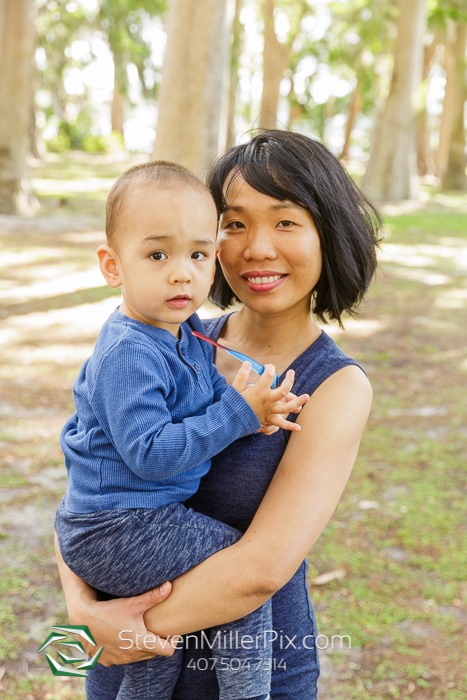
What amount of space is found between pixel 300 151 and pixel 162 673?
54.2 inches

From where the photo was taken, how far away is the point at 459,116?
21031 millimetres

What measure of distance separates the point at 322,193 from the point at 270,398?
597 millimetres

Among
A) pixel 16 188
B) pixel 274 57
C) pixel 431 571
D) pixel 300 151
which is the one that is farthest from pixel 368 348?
pixel 274 57

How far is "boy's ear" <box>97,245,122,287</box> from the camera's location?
1.71m

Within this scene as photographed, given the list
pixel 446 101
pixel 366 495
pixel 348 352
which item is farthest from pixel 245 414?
pixel 446 101

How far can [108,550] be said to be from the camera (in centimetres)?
153

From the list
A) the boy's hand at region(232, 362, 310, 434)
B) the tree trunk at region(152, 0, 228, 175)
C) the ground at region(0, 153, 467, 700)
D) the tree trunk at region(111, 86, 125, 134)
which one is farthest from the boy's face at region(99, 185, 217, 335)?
the tree trunk at region(111, 86, 125, 134)

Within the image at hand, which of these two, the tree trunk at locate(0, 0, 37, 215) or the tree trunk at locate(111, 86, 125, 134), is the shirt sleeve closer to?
the tree trunk at locate(0, 0, 37, 215)

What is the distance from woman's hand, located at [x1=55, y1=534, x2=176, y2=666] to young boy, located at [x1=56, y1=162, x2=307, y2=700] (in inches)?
1.2

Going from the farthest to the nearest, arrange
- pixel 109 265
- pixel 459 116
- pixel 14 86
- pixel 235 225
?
pixel 459 116, pixel 14 86, pixel 235 225, pixel 109 265

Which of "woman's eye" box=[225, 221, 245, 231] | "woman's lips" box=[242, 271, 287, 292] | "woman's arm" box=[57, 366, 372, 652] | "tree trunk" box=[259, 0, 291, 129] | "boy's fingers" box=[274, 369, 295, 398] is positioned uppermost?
"tree trunk" box=[259, 0, 291, 129]

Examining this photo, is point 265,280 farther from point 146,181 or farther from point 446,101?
point 446,101

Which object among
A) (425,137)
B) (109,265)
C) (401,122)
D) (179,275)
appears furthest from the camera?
(425,137)

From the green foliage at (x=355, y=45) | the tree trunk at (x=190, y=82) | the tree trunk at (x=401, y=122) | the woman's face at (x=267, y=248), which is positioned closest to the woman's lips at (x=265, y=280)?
the woman's face at (x=267, y=248)
